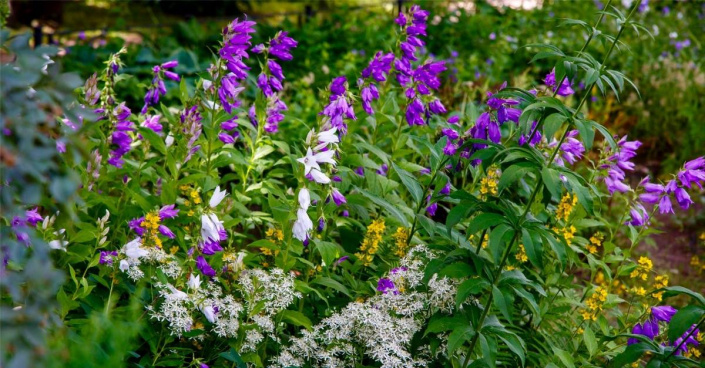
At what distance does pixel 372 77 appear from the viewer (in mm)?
3213

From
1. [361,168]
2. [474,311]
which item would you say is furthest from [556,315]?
[361,168]

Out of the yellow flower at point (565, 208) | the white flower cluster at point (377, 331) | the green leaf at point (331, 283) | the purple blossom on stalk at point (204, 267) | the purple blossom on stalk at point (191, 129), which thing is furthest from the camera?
the yellow flower at point (565, 208)

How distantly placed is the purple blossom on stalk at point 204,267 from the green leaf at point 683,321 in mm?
1483

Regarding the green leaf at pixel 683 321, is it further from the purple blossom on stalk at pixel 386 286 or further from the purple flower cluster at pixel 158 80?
the purple flower cluster at pixel 158 80

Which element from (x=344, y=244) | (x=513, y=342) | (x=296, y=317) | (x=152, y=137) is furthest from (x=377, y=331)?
(x=152, y=137)

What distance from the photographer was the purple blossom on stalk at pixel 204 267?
101 inches

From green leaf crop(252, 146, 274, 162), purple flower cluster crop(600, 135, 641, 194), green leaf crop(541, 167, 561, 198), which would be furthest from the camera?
green leaf crop(252, 146, 274, 162)

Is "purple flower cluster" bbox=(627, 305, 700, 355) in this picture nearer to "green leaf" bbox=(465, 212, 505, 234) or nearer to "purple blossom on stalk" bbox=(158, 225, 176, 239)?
"green leaf" bbox=(465, 212, 505, 234)

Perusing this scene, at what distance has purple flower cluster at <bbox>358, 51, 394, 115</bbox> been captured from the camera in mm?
3117

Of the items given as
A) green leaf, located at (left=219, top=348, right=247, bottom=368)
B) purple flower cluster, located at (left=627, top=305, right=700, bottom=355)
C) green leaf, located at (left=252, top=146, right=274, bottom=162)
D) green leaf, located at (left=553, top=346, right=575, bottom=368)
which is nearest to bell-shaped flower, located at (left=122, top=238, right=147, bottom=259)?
green leaf, located at (left=219, top=348, right=247, bottom=368)

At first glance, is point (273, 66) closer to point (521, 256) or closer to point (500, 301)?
point (521, 256)

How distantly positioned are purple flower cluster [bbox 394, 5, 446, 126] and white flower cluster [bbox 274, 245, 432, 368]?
65 cm

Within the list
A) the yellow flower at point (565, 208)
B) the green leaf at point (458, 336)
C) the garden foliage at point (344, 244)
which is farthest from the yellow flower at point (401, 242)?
the yellow flower at point (565, 208)

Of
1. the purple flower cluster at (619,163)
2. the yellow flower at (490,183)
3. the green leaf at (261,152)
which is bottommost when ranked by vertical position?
the green leaf at (261,152)
